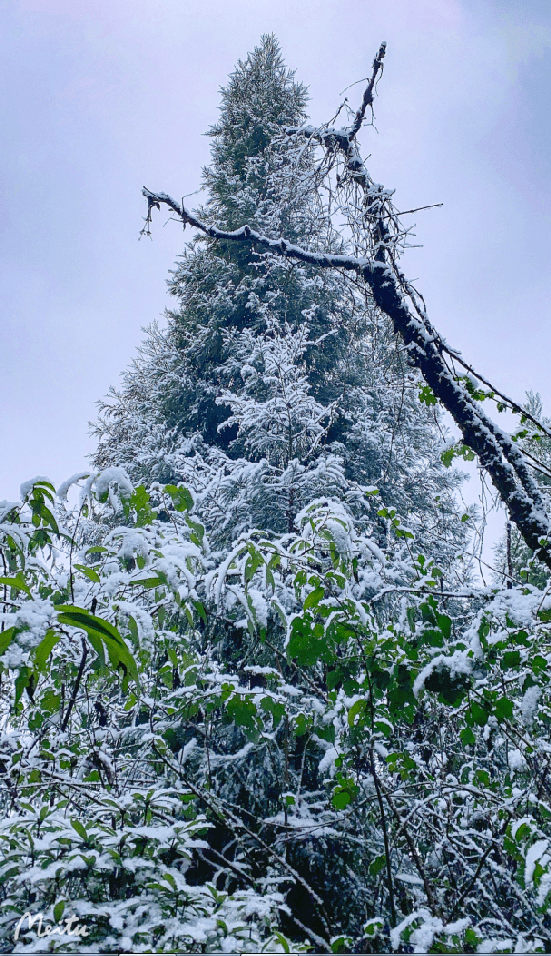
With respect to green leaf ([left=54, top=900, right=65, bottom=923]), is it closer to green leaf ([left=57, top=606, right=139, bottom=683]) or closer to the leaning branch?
green leaf ([left=57, top=606, right=139, bottom=683])

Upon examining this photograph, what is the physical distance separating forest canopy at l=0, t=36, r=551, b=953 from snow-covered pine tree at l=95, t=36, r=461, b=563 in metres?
0.13

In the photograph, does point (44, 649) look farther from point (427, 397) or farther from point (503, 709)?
point (427, 397)

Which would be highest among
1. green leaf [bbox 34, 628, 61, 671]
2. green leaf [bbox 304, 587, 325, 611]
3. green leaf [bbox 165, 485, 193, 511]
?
green leaf [bbox 165, 485, 193, 511]

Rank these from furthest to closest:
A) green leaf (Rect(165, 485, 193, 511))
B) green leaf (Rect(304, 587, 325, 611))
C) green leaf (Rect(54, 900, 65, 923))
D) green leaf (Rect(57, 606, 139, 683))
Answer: green leaf (Rect(165, 485, 193, 511)) → green leaf (Rect(304, 587, 325, 611)) → green leaf (Rect(54, 900, 65, 923)) → green leaf (Rect(57, 606, 139, 683))

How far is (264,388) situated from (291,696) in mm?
4448

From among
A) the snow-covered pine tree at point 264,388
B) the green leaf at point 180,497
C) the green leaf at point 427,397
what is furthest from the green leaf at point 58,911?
the snow-covered pine tree at point 264,388

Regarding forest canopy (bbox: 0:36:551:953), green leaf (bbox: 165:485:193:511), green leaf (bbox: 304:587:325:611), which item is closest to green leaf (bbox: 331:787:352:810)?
forest canopy (bbox: 0:36:551:953)

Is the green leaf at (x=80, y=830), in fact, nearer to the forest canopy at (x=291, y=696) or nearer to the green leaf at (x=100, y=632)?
Result: the forest canopy at (x=291, y=696)

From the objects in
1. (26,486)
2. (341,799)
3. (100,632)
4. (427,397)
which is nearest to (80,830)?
(341,799)

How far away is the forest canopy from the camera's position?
1446 millimetres

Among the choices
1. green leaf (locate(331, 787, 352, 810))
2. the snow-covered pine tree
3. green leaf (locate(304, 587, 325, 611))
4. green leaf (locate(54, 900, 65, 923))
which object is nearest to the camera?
green leaf (locate(54, 900, 65, 923))

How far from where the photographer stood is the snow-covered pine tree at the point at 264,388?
16.4 feet

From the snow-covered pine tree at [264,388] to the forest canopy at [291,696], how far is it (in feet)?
0.42

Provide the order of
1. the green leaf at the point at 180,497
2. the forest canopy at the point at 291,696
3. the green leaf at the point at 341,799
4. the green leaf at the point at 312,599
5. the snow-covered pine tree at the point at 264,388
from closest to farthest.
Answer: the forest canopy at the point at 291,696, the green leaf at the point at 312,599, the green leaf at the point at 341,799, the green leaf at the point at 180,497, the snow-covered pine tree at the point at 264,388
